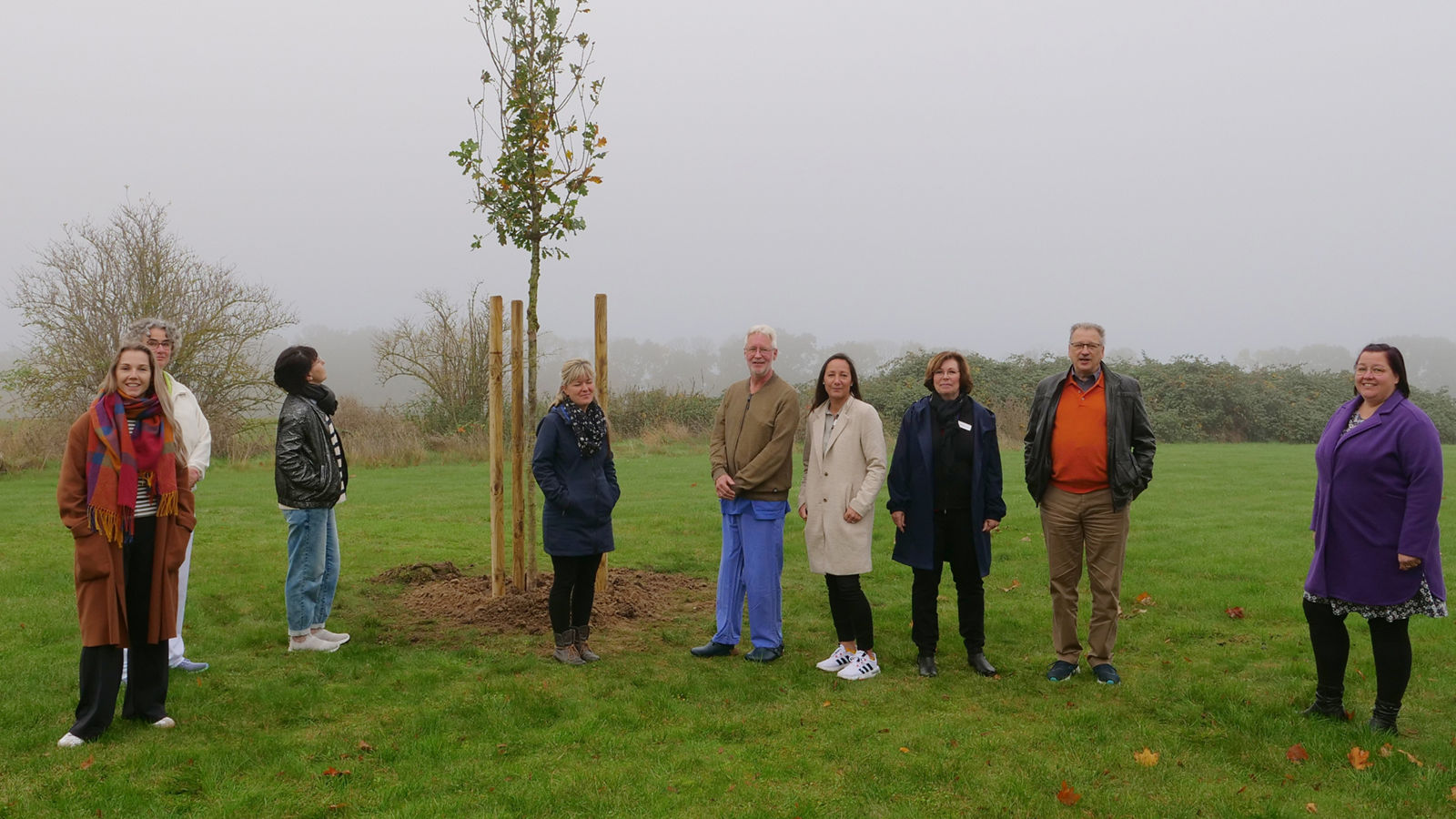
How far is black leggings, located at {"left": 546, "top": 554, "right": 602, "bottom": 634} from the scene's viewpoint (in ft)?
20.1

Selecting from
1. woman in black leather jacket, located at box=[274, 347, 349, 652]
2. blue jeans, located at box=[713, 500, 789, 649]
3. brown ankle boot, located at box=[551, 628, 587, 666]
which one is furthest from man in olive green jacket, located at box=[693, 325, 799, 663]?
woman in black leather jacket, located at box=[274, 347, 349, 652]

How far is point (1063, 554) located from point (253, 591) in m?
6.64

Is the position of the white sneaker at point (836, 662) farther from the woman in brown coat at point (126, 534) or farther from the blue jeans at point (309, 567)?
the woman in brown coat at point (126, 534)

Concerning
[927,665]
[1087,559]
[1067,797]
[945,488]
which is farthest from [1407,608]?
[927,665]

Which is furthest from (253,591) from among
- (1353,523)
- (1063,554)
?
(1353,523)

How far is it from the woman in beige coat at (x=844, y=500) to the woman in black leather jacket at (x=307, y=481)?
122 inches

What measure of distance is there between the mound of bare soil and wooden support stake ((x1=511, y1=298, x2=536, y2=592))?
0.85 feet

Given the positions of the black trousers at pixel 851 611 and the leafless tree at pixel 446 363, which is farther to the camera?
the leafless tree at pixel 446 363

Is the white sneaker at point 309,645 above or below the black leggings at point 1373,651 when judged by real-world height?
below

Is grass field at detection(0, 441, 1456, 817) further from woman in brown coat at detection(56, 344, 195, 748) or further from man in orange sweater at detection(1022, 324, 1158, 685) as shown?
man in orange sweater at detection(1022, 324, 1158, 685)

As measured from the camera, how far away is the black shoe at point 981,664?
5930 millimetres

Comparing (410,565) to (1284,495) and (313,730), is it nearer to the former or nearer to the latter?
(313,730)

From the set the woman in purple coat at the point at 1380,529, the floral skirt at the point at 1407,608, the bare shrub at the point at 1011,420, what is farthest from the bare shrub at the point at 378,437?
the floral skirt at the point at 1407,608

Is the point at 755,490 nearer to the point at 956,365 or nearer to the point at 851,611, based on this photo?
the point at 851,611
